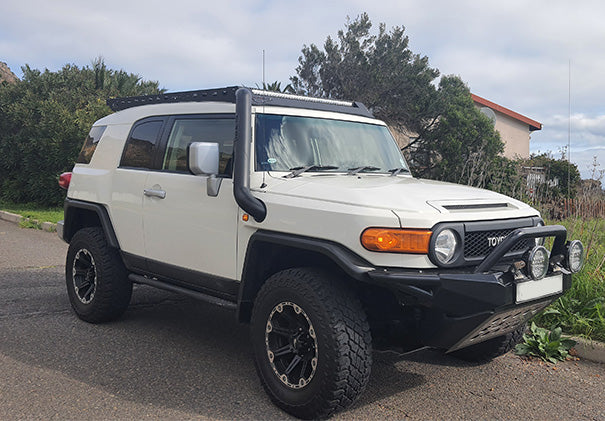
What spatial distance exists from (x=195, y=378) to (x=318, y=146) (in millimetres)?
1936

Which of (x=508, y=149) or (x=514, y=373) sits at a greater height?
(x=508, y=149)

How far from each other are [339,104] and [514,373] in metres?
2.63

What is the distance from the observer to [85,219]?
5.79m

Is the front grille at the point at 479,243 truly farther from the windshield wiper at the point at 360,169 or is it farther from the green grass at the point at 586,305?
the green grass at the point at 586,305

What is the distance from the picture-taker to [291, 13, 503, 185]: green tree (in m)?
16.8

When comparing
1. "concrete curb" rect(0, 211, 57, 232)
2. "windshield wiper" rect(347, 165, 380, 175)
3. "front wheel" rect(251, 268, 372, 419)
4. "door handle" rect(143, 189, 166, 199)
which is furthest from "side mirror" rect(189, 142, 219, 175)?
"concrete curb" rect(0, 211, 57, 232)

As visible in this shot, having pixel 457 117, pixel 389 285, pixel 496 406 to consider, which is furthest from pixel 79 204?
pixel 457 117

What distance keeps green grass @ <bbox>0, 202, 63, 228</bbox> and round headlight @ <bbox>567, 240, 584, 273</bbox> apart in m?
10.7

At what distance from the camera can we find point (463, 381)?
14.0ft

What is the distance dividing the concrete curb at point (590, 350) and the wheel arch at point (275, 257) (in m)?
2.70

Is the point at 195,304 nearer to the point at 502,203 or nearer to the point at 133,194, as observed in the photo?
the point at 133,194

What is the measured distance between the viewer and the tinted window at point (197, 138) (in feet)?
13.8

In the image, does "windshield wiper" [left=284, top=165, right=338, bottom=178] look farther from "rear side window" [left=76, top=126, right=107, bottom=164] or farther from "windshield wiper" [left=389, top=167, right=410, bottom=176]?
"rear side window" [left=76, top=126, right=107, bottom=164]

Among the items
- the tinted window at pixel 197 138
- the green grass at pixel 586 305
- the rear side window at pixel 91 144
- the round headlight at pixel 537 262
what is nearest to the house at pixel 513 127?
the green grass at pixel 586 305
